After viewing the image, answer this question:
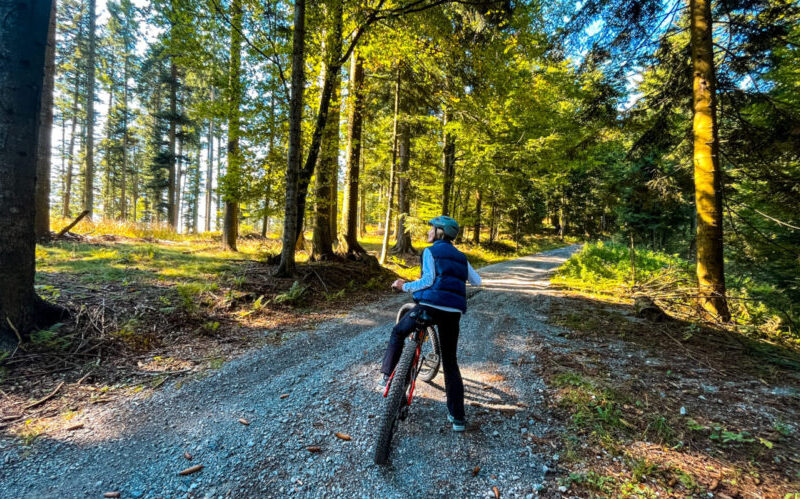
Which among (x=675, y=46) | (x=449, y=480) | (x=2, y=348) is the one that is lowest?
(x=449, y=480)

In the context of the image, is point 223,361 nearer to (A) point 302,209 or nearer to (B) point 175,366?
(B) point 175,366

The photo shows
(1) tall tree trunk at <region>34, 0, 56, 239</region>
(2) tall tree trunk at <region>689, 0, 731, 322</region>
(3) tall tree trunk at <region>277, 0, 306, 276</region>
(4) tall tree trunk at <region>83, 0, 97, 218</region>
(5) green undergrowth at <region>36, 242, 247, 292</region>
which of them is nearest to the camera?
(2) tall tree trunk at <region>689, 0, 731, 322</region>

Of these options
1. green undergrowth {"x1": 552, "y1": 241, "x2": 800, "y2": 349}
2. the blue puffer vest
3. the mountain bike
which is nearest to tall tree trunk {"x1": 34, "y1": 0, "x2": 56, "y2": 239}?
the mountain bike

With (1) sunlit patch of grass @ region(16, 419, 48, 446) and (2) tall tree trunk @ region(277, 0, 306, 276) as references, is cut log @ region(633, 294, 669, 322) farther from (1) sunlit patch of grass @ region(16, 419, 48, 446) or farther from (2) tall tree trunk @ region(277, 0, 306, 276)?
(1) sunlit patch of grass @ region(16, 419, 48, 446)

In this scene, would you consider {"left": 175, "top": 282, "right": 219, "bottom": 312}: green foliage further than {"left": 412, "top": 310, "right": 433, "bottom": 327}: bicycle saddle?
Yes

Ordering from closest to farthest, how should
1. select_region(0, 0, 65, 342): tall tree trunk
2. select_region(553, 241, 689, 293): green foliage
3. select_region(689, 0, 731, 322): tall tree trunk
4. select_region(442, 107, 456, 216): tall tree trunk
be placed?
select_region(0, 0, 65, 342): tall tree trunk
select_region(689, 0, 731, 322): tall tree trunk
select_region(553, 241, 689, 293): green foliage
select_region(442, 107, 456, 216): tall tree trunk

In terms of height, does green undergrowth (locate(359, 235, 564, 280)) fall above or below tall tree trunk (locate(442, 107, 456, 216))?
below

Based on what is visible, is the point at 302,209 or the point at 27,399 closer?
the point at 27,399

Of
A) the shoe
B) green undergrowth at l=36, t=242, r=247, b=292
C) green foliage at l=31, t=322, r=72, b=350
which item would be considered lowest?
the shoe

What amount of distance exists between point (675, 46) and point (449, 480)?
36.2 feet

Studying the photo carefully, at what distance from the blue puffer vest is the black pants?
0.38 feet

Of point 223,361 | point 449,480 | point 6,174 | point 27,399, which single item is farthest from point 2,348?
point 449,480

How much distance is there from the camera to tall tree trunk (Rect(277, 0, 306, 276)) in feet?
23.1

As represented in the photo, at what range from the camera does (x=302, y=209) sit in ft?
28.2
